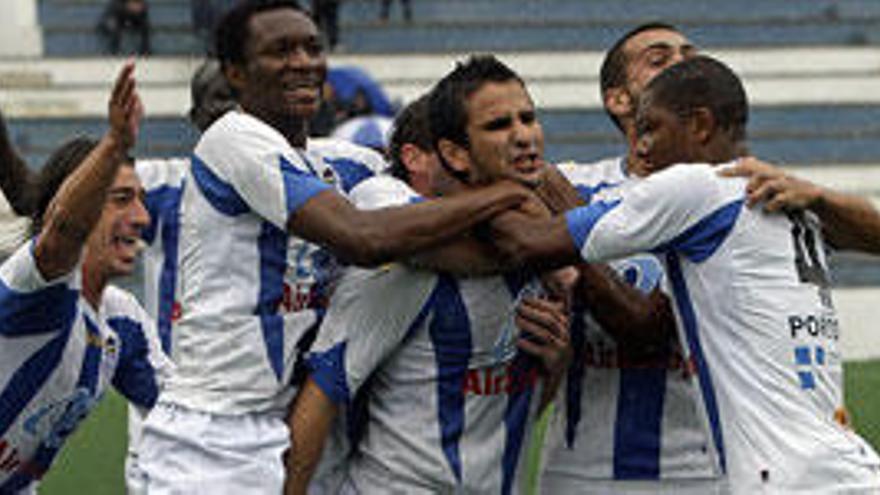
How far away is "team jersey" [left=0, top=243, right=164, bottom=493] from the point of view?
486cm

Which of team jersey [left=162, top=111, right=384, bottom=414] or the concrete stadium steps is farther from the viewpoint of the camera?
the concrete stadium steps

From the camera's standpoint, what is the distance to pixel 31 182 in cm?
527

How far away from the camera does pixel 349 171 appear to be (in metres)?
5.05

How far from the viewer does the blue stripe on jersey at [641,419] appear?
16.7 feet

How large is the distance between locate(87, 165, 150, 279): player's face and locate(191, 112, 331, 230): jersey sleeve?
552 mm

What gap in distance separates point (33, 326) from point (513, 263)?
4.51ft

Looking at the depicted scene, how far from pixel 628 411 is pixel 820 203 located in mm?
959

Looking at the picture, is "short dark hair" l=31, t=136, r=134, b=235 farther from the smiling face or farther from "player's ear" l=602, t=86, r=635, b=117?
"player's ear" l=602, t=86, r=635, b=117

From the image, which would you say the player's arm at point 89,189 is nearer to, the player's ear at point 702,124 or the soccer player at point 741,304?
the soccer player at point 741,304

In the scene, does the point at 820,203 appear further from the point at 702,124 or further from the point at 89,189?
the point at 89,189

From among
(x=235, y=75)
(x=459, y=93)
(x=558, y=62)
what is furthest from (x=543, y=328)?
(x=558, y=62)

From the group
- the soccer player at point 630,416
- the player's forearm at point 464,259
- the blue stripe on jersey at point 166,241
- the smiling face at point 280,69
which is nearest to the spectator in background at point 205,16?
the blue stripe on jersey at point 166,241

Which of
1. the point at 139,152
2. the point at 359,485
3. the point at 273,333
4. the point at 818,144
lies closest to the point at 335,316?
the point at 273,333

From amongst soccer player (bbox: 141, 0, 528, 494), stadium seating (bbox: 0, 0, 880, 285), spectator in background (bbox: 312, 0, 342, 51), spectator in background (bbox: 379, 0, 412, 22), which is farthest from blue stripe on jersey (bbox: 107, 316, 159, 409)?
spectator in background (bbox: 379, 0, 412, 22)
